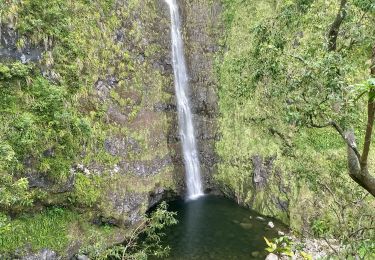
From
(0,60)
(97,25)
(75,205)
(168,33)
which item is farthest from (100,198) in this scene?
(168,33)

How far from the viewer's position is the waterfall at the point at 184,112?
915 inches

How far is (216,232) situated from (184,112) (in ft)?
30.8

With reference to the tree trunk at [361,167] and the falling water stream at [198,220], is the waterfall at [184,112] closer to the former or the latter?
the falling water stream at [198,220]

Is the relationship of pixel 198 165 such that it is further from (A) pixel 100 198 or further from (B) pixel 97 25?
(B) pixel 97 25

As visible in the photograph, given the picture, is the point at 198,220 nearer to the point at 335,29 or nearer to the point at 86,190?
the point at 86,190

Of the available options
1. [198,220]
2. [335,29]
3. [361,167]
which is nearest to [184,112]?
[198,220]

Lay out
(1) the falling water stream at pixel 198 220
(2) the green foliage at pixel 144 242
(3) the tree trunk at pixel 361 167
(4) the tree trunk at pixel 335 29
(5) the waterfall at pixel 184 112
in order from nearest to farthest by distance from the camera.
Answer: (3) the tree trunk at pixel 361 167, (4) the tree trunk at pixel 335 29, (2) the green foliage at pixel 144 242, (1) the falling water stream at pixel 198 220, (5) the waterfall at pixel 184 112

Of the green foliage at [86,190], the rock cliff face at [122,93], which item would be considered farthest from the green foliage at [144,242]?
the rock cliff face at [122,93]

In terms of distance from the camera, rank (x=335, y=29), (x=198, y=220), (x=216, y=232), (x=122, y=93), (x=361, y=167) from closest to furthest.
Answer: (x=361, y=167)
(x=335, y=29)
(x=216, y=232)
(x=122, y=93)
(x=198, y=220)

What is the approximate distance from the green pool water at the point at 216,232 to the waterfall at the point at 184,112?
181cm

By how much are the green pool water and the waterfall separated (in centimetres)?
181

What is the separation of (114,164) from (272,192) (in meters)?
9.31

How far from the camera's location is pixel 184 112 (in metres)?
24.0

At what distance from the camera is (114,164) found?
1728 centimetres
